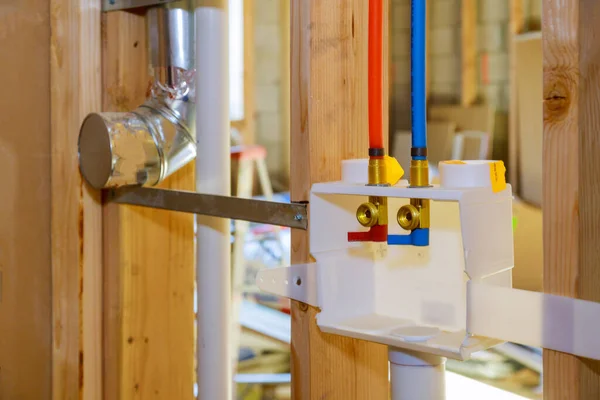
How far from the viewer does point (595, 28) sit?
654 millimetres

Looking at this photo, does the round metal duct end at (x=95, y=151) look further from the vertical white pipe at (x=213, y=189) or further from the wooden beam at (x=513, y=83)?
the wooden beam at (x=513, y=83)

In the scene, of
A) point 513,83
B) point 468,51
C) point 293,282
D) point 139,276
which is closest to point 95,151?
point 139,276

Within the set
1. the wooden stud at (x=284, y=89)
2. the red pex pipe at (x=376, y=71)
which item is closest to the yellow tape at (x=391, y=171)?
the red pex pipe at (x=376, y=71)

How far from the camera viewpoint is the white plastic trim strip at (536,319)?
2.10ft

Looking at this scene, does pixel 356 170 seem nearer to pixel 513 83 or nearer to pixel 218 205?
pixel 218 205

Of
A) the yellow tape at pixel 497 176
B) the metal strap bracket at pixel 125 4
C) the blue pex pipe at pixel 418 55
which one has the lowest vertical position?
the yellow tape at pixel 497 176

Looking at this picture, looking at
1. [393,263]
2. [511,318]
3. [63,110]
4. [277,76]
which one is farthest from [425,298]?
[277,76]

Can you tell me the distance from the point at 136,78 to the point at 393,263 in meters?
0.57

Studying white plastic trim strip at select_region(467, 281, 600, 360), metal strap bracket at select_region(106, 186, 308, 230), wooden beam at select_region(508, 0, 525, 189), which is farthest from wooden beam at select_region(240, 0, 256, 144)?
white plastic trim strip at select_region(467, 281, 600, 360)

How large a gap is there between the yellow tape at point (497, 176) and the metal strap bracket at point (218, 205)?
0.76 ft

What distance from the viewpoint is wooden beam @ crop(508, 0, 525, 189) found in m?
4.37

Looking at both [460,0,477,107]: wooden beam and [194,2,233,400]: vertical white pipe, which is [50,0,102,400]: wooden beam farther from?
[460,0,477,107]: wooden beam

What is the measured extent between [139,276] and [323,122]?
49cm

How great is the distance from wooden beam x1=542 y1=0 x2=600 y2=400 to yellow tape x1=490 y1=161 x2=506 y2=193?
0.06 m
